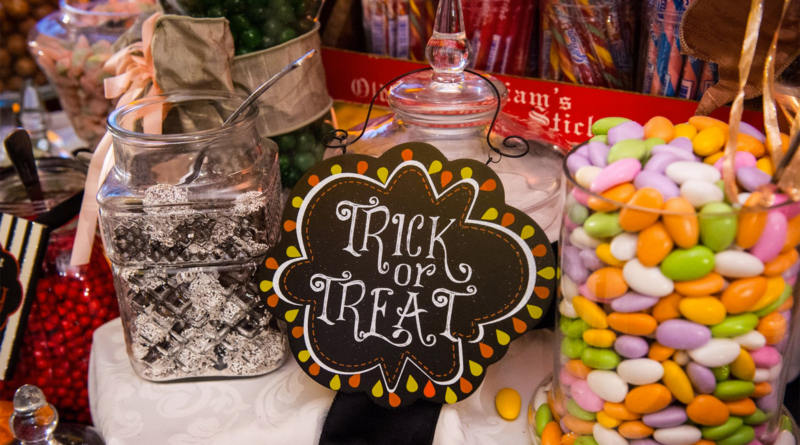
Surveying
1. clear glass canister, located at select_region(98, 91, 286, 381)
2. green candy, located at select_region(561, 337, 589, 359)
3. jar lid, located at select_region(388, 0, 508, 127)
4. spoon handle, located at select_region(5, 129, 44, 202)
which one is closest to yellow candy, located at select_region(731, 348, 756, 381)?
green candy, located at select_region(561, 337, 589, 359)

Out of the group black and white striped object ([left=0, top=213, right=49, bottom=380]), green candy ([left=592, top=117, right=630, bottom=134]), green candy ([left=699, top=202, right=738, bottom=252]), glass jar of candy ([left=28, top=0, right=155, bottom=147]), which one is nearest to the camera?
green candy ([left=699, top=202, right=738, bottom=252])

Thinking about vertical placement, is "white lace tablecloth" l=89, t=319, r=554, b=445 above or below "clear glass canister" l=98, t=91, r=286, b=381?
below

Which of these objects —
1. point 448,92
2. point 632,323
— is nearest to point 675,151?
point 632,323

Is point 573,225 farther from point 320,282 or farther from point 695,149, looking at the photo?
point 320,282

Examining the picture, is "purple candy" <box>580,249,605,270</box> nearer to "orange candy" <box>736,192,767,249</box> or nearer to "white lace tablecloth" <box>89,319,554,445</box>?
"orange candy" <box>736,192,767,249</box>

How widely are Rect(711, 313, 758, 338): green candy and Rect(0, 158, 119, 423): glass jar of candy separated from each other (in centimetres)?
71

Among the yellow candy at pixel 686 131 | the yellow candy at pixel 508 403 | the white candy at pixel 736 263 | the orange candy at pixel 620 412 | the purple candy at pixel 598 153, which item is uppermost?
the yellow candy at pixel 686 131

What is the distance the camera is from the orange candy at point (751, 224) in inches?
17.6

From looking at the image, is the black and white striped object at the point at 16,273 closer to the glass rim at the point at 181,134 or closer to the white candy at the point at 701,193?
the glass rim at the point at 181,134

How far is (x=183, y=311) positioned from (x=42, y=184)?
411mm

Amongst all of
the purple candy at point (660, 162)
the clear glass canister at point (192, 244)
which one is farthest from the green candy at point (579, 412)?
the clear glass canister at point (192, 244)

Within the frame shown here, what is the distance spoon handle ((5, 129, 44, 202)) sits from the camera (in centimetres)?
81

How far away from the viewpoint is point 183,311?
2.20 ft

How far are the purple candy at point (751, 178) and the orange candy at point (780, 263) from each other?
0.05 m
